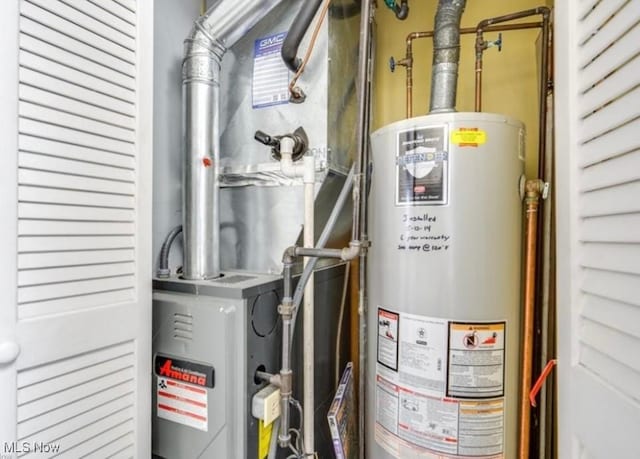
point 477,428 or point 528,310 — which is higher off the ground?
point 528,310

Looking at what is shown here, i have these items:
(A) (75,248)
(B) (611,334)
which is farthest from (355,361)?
(A) (75,248)

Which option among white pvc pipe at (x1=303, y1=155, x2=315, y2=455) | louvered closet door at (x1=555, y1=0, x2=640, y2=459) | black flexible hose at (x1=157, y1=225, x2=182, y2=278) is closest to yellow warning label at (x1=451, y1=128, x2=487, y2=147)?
louvered closet door at (x1=555, y1=0, x2=640, y2=459)

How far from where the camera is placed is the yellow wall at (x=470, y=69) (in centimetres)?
140

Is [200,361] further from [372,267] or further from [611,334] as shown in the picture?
[611,334]

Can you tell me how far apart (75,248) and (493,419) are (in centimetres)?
118

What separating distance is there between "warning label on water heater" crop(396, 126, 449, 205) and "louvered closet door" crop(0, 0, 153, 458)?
2.39 ft

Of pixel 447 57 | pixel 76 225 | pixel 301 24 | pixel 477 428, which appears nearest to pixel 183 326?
pixel 76 225

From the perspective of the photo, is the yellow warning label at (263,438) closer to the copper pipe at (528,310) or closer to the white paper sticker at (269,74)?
the copper pipe at (528,310)

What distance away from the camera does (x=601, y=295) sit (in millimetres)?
621

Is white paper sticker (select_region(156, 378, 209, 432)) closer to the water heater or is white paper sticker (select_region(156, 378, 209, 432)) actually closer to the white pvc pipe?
the white pvc pipe

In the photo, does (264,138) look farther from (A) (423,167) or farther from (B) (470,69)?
(B) (470,69)

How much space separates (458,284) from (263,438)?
28.8 inches

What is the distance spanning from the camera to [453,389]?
3.06 ft

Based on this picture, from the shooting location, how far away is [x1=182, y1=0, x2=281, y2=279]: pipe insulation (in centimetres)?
107
